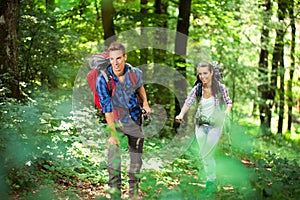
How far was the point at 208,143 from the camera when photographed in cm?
653

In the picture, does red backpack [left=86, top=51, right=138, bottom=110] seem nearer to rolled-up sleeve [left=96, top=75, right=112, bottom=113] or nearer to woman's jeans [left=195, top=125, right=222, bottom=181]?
rolled-up sleeve [left=96, top=75, right=112, bottom=113]

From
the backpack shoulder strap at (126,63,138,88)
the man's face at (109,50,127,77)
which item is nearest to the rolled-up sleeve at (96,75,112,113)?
the man's face at (109,50,127,77)

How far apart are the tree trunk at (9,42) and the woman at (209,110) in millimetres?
3412

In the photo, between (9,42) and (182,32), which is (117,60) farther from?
(182,32)

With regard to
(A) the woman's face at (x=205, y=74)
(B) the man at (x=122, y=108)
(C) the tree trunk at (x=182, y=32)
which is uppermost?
(C) the tree trunk at (x=182, y=32)

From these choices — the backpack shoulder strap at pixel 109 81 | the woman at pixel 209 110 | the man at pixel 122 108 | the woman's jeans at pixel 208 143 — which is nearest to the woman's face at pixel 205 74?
the woman at pixel 209 110

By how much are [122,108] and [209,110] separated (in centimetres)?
158

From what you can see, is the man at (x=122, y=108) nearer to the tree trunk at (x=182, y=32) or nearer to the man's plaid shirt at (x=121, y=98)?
the man's plaid shirt at (x=121, y=98)

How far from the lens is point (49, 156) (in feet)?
22.5

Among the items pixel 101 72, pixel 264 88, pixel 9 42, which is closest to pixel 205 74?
pixel 101 72

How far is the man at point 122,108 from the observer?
17.5 ft

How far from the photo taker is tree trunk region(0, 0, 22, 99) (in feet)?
25.1

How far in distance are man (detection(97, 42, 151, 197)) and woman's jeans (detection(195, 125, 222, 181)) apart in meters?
1.21

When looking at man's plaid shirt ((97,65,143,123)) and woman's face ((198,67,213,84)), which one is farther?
woman's face ((198,67,213,84))
